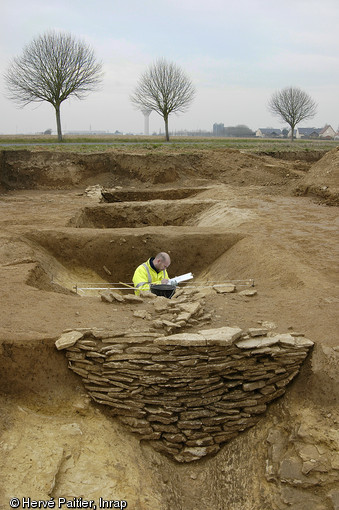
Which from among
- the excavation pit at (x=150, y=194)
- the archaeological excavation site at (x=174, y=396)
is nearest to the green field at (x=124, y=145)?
the excavation pit at (x=150, y=194)

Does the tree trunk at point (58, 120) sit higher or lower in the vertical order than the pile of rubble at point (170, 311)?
higher

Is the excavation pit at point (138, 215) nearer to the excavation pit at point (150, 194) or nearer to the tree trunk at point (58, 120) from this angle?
the excavation pit at point (150, 194)

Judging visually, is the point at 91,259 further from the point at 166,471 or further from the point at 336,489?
the point at 336,489

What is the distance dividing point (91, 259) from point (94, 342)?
17.6 ft

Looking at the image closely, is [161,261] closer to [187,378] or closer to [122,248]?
[122,248]

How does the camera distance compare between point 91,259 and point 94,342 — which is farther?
point 91,259

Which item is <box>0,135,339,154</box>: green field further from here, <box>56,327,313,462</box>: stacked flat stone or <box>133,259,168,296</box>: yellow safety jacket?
<box>56,327,313,462</box>: stacked flat stone

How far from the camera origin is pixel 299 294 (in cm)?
685

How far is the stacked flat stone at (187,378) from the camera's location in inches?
203

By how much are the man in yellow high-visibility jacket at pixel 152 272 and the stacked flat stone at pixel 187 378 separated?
2.83 metres

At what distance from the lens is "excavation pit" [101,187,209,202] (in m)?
17.1

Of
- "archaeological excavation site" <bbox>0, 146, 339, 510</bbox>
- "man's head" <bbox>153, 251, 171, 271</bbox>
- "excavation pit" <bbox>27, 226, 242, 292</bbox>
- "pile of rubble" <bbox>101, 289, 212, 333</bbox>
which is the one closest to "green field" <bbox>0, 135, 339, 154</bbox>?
"excavation pit" <bbox>27, 226, 242, 292</bbox>

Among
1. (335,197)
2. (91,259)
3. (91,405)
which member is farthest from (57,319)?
(335,197)

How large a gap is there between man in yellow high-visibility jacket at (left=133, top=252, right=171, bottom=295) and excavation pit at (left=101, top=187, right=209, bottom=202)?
9.02m
